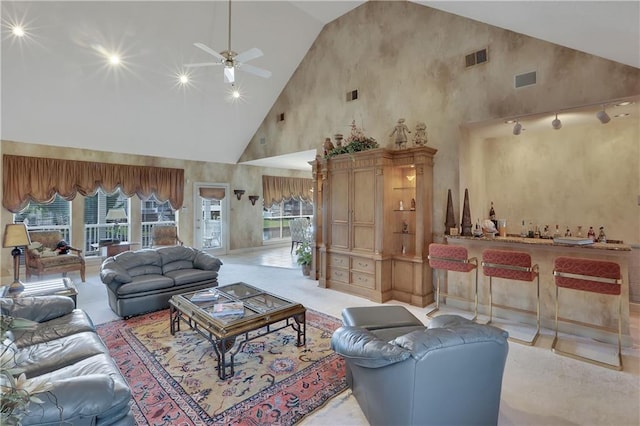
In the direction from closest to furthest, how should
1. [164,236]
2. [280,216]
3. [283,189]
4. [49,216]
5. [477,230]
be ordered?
1. [477,230]
2. [49,216]
3. [164,236]
4. [283,189]
5. [280,216]

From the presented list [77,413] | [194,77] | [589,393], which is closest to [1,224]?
[194,77]

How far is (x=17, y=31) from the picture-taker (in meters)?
4.25

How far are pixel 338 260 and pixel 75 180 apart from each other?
230 inches

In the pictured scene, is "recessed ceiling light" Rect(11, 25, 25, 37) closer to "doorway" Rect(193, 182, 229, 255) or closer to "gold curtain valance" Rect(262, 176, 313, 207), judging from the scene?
"doorway" Rect(193, 182, 229, 255)

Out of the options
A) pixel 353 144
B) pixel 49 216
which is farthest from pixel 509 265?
pixel 49 216

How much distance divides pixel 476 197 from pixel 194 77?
5.65m

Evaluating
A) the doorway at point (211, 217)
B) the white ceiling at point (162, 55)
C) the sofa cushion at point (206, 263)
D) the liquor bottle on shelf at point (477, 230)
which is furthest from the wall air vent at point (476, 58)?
the doorway at point (211, 217)

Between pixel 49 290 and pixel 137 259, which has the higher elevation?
pixel 137 259

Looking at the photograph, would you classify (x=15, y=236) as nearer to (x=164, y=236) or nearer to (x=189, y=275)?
(x=189, y=275)

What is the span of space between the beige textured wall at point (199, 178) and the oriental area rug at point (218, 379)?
462 centimetres

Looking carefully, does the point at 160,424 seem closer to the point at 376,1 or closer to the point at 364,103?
the point at 364,103

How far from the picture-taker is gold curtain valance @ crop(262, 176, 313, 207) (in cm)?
1007

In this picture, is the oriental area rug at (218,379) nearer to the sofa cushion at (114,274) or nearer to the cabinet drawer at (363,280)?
the sofa cushion at (114,274)

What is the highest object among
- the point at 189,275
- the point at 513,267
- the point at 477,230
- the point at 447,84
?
the point at 447,84
